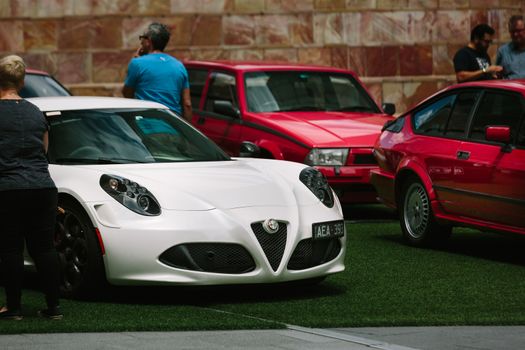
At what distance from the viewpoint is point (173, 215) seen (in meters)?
9.09

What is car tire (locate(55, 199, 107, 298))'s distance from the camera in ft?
29.8

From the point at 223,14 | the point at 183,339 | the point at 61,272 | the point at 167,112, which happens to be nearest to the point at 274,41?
the point at 223,14

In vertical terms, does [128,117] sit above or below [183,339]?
above

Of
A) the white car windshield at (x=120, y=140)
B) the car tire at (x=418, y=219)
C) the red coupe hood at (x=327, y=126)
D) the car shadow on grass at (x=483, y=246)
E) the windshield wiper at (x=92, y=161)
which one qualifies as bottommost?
the car shadow on grass at (x=483, y=246)

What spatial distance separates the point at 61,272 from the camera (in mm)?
9359

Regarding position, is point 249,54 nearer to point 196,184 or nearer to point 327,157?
point 327,157

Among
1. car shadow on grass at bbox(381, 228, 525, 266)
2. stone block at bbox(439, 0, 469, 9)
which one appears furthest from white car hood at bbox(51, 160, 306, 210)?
stone block at bbox(439, 0, 469, 9)

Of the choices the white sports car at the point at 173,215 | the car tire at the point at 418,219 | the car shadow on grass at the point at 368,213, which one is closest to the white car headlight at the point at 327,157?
the car shadow on grass at the point at 368,213

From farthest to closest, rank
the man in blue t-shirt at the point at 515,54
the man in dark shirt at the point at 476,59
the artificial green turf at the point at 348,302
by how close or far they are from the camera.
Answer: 1. the man in dark shirt at the point at 476,59
2. the man in blue t-shirt at the point at 515,54
3. the artificial green turf at the point at 348,302

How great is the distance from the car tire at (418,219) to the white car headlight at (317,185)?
242cm

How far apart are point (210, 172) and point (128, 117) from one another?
0.96 metres

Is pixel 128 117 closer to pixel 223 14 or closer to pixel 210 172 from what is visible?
pixel 210 172

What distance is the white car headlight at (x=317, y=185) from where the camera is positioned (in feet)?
32.6

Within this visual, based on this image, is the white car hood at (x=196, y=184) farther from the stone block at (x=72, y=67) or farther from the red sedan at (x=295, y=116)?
the stone block at (x=72, y=67)
